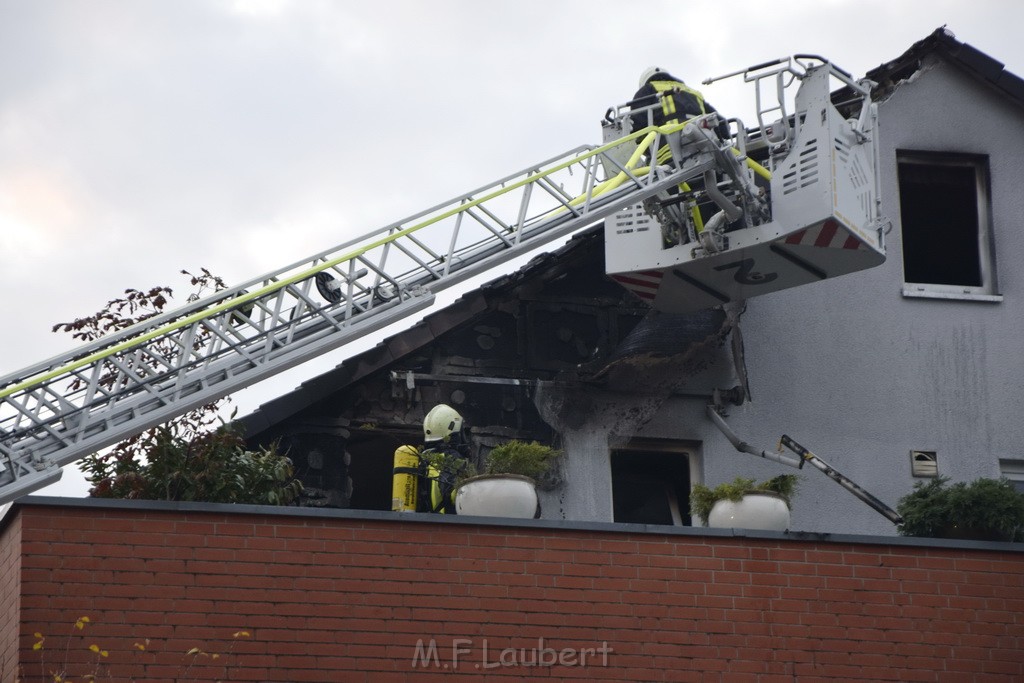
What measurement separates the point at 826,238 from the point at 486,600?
15.2 ft

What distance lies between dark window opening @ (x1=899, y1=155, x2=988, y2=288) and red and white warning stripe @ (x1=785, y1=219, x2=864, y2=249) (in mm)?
2458

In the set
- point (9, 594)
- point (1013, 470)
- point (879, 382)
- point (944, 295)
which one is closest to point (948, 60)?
point (944, 295)

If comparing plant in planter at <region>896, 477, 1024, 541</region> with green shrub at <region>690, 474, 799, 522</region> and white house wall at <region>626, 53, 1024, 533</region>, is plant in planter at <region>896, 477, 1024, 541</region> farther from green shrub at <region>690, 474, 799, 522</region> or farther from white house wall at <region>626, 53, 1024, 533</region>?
white house wall at <region>626, 53, 1024, 533</region>

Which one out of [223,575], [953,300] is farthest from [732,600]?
[953,300]

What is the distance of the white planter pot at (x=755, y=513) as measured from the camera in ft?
38.3

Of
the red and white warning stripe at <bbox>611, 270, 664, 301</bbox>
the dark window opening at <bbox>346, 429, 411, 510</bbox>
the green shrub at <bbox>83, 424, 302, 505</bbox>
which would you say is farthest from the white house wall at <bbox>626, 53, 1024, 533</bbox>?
the green shrub at <bbox>83, 424, 302, 505</bbox>

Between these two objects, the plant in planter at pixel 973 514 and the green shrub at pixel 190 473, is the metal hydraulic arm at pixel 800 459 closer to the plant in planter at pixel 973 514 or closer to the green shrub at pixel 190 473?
the plant in planter at pixel 973 514

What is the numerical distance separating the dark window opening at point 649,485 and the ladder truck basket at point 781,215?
1587 millimetres

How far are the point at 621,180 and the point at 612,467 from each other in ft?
9.42

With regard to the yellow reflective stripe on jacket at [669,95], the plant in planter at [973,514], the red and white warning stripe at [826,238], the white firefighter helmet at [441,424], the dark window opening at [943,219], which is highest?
the yellow reflective stripe on jacket at [669,95]

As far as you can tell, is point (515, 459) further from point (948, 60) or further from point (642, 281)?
point (948, 60)

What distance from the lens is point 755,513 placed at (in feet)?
38.3

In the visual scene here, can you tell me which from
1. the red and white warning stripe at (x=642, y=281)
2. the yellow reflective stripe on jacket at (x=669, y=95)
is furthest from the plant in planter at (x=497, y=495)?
the yellow reflective stripe on jacket at (x=669, y=95)

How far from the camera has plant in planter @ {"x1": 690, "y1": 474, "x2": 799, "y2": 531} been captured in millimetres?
11680
